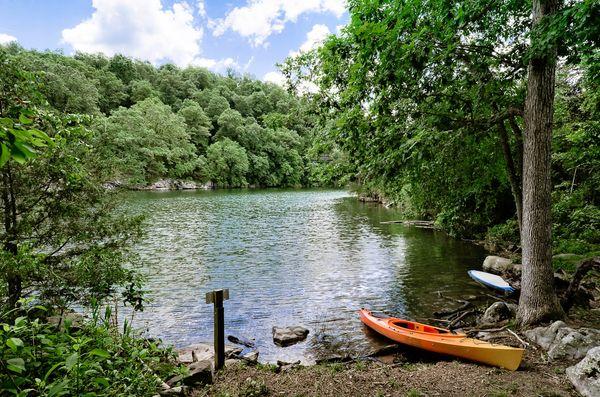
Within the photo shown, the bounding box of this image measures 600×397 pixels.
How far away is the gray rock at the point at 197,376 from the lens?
512 cm

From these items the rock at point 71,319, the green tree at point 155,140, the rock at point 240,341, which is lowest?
the rock at point 240,341

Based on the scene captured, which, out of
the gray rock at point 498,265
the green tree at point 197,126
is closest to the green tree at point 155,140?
the green tree at point 197,126

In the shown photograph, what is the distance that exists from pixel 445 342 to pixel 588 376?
2.38m

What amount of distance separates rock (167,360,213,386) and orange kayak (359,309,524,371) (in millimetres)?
4229

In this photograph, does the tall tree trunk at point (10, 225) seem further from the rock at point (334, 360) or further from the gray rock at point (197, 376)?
the rock at point (334, 360)

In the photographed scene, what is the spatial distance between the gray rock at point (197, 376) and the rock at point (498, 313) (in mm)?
A: 6545

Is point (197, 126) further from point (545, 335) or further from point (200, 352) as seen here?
point (545, 335)

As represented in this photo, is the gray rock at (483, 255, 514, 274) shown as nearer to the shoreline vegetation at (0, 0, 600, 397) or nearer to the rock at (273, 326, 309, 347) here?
the shoreline vegetation at (0, 0, 600, 397)

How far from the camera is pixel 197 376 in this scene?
5391mm

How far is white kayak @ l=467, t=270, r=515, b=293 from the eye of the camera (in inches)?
432

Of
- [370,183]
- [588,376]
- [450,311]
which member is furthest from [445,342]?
[370,183]

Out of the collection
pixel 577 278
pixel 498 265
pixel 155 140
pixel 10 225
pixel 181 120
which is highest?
pixel 181 120

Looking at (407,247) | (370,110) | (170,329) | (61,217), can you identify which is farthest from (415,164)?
(407,247)

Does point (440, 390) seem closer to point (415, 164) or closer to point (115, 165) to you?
point (415, 164)
